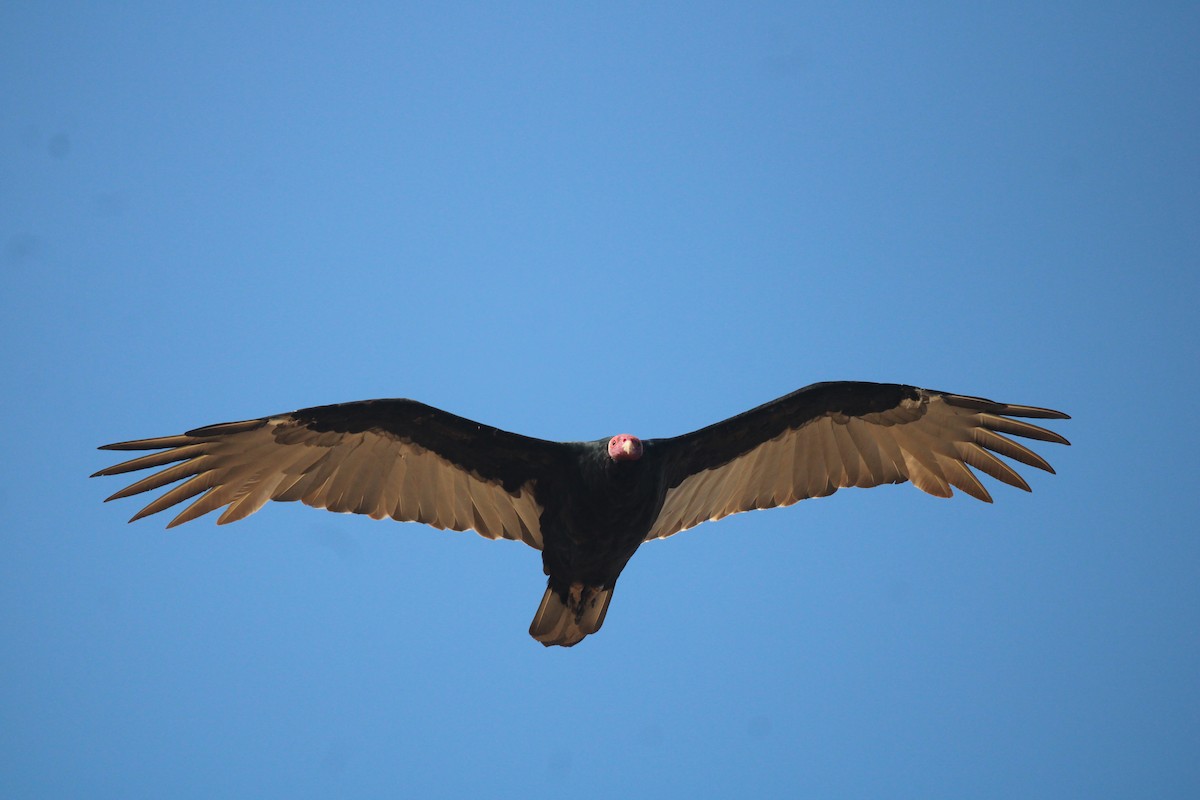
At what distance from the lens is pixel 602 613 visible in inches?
285

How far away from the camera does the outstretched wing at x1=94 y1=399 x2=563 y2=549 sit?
22.3 ft

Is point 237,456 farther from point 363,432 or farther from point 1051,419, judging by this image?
point 1051,419

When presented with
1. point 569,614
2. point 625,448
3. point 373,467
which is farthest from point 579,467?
point 373,467

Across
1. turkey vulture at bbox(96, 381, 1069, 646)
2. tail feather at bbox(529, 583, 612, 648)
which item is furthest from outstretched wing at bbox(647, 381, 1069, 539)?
tail feather at bbox(529, 583, 612, 648)

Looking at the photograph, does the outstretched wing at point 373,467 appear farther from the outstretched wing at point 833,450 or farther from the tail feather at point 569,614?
the outstretched wing at point 833,450

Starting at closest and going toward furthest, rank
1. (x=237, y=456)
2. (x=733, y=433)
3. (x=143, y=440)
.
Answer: (x=143, y=440), (x=237, y=456), (x=733, y=433)

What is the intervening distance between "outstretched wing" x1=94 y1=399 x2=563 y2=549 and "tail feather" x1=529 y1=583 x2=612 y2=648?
466mm

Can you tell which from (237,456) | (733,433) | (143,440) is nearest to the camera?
(143,440)

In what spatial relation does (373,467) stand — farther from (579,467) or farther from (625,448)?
(625,448)

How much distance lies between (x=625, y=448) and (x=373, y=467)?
191cm

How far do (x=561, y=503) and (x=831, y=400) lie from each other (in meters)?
2.13

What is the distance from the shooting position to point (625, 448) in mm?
6395

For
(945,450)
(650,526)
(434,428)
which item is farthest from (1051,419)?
(434,428)

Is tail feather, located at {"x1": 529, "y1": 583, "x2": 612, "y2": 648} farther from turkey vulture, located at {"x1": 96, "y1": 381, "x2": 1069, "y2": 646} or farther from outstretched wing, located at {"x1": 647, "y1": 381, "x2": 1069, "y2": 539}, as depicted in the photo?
outstretched wing, located at {"x1": 647, "y1": 381, "x2": 1069, "y2": 539}
